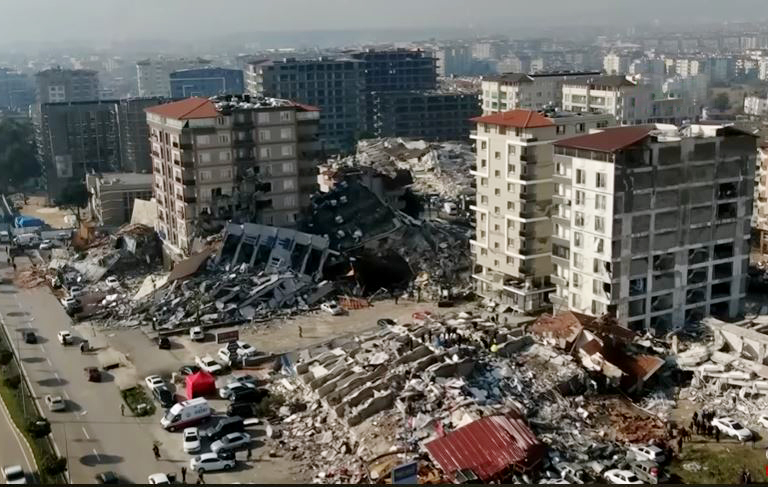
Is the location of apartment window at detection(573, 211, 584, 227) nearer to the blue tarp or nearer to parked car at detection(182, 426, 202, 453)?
parked car at detection(182, 426, 202, 453)

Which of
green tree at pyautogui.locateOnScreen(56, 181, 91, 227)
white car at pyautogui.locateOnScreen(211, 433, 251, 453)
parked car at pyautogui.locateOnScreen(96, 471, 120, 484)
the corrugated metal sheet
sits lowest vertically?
green tree at pyautogui.locateOnScreen(56, 181, 91, 227)

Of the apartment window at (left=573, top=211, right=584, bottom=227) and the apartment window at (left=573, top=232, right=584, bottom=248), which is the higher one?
the apartment window at (left=573, top=211, right=584, bottom=227)

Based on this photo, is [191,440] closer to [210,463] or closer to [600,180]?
[210,463]

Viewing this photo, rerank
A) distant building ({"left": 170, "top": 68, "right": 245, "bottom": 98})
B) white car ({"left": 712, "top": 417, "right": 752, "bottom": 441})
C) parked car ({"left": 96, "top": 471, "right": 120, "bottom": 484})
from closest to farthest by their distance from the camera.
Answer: parked car ({"left": 96, "top": 471, "right": 120, "bottom": 484}), white car ({"left": 712, "top": 417, "right": 752, "bottom": 441}), distant building ({"left": 170, "top": 68, "right": 245, "bottom": 98})

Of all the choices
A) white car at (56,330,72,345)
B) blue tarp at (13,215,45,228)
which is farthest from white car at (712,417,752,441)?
blue tarp at (13,215,45,228)

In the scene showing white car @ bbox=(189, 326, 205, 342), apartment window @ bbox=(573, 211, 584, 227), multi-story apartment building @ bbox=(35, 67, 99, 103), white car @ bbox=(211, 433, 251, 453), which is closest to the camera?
white car @ bbox=(211, 433, 251, 453)

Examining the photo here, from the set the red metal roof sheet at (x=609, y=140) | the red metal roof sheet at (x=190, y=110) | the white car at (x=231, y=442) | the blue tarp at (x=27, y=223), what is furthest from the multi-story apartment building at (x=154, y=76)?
the white car at (x=231, y=442)

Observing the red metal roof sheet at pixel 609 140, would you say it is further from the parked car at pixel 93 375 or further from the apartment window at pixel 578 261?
the parked car at pixel 93 375
